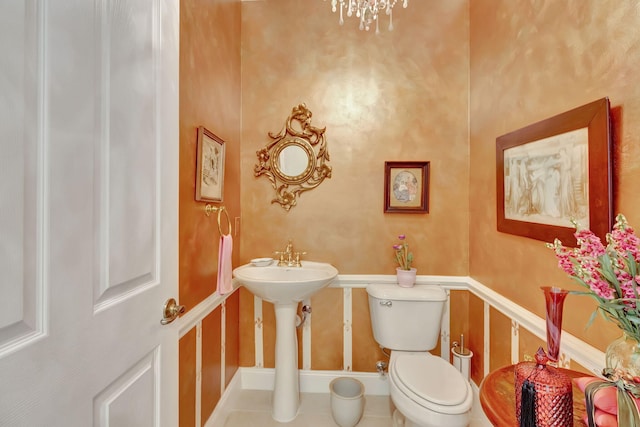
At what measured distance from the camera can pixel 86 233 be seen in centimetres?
58

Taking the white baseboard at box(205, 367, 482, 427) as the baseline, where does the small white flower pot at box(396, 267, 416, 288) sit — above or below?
above

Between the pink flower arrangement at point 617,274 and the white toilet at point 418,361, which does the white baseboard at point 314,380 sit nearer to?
the white toilet at point 418,361

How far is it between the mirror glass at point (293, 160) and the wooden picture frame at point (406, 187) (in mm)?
592

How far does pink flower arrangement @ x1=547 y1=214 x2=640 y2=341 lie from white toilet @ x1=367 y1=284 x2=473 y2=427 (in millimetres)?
844

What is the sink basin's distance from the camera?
5.00ft

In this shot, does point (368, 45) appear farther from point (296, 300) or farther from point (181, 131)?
point (296, 300)

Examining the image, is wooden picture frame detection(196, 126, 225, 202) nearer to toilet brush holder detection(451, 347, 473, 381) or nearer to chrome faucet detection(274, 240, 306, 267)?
chrome faucet detection(274, 240, 306, 267)

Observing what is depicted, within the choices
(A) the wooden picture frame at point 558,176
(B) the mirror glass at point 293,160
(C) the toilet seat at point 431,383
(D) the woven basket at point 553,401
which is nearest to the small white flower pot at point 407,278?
(C) the toilet seat at point 431,383

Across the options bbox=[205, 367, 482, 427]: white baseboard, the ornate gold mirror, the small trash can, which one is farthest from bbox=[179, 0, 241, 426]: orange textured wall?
the small trash can

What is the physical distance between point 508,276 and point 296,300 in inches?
46.6

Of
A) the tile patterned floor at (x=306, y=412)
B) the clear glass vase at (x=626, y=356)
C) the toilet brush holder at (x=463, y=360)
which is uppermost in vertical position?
the clear glass vase at (x=626, y=356)

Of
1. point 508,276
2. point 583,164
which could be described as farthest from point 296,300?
point 583,164

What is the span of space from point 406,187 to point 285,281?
1082 mm

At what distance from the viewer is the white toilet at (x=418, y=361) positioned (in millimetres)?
1203
